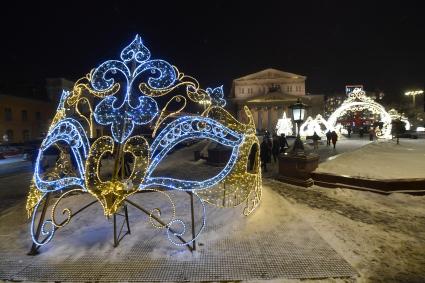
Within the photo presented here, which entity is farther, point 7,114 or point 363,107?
point 7,114

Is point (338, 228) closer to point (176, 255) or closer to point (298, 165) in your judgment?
point (176, 255)

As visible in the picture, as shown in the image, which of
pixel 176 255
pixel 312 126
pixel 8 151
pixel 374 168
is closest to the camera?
pixel 176 255

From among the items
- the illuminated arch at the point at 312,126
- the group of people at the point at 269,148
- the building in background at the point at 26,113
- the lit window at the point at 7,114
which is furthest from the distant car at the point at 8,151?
the illuminated arch at the point at 312,126

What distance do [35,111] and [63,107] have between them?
43781 millimetres

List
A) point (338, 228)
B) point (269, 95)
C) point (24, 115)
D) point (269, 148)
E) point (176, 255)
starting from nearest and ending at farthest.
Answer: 1. point (176, 255)
2. point (338, 228)
3. point (269, 148)
4. point (24, 115)
5. point (269, 95)

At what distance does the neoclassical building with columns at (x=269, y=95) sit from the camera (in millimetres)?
63281

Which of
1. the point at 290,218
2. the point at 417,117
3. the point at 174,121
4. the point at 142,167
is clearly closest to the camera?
the point at 174,121

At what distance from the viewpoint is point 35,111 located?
139 feet

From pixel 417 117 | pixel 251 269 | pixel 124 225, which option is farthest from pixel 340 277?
pixel 417 117

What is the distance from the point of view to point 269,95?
63.3 meters

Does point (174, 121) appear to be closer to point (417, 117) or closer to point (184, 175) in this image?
point (184, 175)

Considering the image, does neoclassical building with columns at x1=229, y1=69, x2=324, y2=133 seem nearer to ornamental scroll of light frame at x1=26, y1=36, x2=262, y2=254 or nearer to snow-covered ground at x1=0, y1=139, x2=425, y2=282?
Answer: snow-covered ground at x1=0, y1=139, x2=425, y2=282

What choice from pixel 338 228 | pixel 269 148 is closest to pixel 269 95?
pixel 269 148

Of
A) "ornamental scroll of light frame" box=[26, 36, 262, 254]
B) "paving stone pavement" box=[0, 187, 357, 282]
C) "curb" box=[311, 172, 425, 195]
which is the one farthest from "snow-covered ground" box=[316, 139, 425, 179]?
"ornamental scroll of light frame" box=[26, 36, 262, 254]
